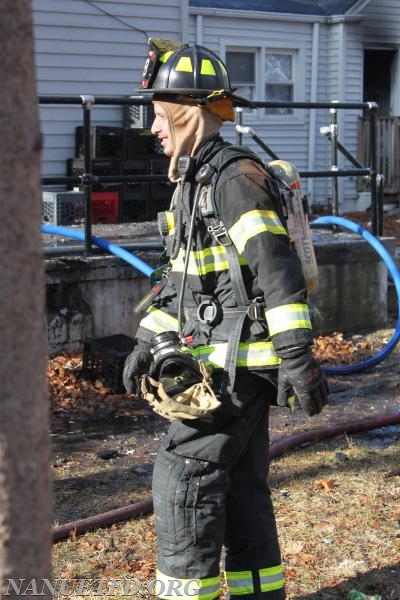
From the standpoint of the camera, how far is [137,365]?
3627 millimetres

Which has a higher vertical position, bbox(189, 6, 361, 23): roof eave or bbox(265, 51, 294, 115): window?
bbox(189, 6, 361, 23): roof eave

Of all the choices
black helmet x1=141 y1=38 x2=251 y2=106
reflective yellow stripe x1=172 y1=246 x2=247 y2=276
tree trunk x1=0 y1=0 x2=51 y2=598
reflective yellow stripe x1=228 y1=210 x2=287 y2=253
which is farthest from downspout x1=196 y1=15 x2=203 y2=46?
tree trunk x1=0 y1=0 x2=51 y2=598

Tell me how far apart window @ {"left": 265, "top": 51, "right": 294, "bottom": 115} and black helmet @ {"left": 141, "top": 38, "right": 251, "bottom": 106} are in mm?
14878

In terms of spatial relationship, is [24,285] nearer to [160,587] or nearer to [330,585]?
[160,587]

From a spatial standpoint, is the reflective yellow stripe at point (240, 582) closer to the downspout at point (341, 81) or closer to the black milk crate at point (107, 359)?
the black milk crate at point (107, 359)

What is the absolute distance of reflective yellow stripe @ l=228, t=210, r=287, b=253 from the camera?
3.12 m

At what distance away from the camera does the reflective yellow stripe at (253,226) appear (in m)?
3.12

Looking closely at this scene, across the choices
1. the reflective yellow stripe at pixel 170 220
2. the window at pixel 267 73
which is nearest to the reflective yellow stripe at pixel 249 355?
the reflective yellow stripe at pixel 170 220

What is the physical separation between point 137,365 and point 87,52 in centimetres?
1043

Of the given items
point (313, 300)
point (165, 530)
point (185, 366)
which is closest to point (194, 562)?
point (165, 530)

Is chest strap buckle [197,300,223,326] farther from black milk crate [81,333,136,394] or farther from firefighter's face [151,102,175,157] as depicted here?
black milk crate [81,333,136,394]

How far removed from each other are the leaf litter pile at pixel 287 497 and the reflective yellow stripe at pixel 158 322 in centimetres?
109

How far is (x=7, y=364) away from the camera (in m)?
1.62

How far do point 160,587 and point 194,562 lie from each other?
6.7 inches
